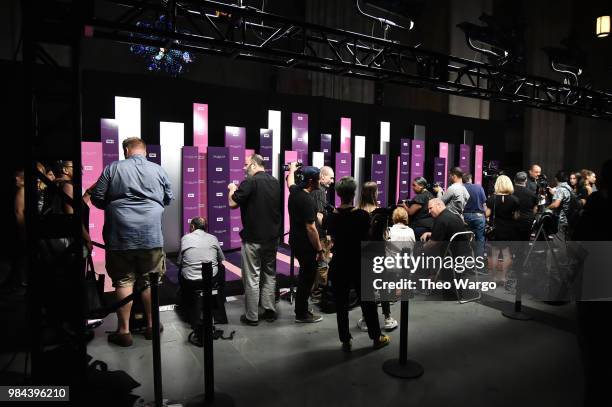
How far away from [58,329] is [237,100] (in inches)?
195

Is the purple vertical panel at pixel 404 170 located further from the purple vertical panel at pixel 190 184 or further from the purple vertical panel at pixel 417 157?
the purple vertical panel at pixel 190 184

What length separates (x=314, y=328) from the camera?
3.91 metres

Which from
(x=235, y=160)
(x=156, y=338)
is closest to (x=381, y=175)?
(x=235, y=160)

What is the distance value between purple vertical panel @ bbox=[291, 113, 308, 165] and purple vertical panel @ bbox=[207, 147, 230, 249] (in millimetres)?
1474

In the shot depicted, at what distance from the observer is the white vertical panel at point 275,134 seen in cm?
745

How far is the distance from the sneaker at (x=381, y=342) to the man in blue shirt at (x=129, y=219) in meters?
1.87

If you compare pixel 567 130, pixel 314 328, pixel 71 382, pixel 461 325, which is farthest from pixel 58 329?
pixel 567 130

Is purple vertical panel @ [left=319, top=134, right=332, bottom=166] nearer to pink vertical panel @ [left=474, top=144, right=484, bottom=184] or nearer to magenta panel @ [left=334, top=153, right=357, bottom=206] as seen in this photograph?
magenta panel @ [left=334, top=153, right=357, bottom=206]

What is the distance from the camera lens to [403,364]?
3.19 meters

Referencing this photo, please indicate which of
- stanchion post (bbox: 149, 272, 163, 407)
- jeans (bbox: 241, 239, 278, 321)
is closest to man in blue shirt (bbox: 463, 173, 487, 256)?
jeans (bbox: 241, 239, 278, 321)

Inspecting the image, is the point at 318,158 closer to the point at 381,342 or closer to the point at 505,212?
the point at 505,212

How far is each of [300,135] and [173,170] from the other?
91.1 inches

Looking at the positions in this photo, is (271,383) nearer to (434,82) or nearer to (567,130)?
(434,82)

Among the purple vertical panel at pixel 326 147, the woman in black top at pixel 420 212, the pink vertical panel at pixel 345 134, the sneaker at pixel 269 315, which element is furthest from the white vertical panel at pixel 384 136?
the sneaker at pixel 269 315
